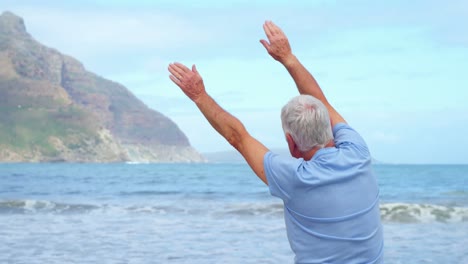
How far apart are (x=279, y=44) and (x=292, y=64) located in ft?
0.28

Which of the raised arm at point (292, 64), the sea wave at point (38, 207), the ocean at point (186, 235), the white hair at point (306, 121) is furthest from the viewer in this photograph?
the sea wave at point (38, 207)

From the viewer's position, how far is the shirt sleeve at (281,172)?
2.53 m

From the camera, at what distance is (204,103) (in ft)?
8.78

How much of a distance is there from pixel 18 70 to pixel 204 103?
17586 centimetres

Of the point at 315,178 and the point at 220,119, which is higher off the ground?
the point at 220,119

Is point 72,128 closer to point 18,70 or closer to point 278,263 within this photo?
point 18,70

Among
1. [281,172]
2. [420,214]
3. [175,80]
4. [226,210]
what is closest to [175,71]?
[175,80]

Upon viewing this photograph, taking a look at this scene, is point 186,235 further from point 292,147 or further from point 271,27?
point 292,147

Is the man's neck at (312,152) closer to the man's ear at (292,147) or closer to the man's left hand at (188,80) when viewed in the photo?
the man's ear at (292,147)

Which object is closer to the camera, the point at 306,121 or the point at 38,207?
the point at 306,121

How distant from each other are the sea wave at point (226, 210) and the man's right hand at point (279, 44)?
12487mm

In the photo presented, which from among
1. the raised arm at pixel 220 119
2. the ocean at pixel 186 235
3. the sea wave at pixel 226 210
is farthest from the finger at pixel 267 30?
the sea wave at pixel 226 210

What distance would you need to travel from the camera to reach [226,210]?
17578mm

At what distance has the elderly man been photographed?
254 cm
